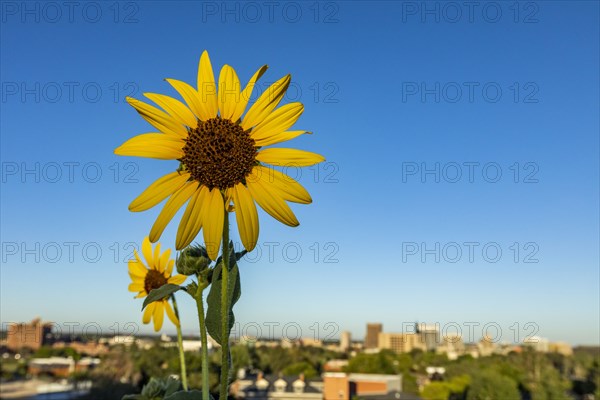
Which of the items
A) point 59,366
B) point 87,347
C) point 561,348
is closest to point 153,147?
point 87,347

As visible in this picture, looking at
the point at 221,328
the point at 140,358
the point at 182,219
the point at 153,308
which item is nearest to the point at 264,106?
the point at 182,219

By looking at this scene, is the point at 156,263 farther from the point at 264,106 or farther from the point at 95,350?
the point at 95,350

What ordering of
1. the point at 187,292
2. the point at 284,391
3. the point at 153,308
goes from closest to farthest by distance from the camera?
the point at 187,292
the point at 153,308
the point at 284,391

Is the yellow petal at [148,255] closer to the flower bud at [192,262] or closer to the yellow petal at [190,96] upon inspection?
the flower bud at [192,262]

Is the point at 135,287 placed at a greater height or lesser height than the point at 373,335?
greater

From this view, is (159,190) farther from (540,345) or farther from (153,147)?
(540,345)

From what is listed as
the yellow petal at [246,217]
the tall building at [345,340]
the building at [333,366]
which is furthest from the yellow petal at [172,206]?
the tall building at [345,340]

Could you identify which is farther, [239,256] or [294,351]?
[294,351]
